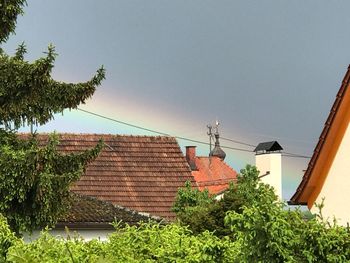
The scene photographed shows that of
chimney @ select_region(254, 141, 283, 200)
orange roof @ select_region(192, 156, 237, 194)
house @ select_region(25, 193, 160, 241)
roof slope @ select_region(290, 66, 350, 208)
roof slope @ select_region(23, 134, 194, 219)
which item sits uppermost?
orange roof @ select_region(192, 156, 237, 194)

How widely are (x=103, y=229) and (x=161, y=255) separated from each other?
15.7 m

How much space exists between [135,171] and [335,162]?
18.6m

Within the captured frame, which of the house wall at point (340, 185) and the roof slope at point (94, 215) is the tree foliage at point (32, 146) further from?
the house wall at point (340, 185)

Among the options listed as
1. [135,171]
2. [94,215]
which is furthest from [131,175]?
[94,215]

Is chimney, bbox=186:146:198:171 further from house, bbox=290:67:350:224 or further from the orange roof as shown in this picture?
house, bbox=290:67:350:224

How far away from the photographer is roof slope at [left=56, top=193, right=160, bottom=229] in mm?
22447

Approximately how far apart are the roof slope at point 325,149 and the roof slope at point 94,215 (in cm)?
803

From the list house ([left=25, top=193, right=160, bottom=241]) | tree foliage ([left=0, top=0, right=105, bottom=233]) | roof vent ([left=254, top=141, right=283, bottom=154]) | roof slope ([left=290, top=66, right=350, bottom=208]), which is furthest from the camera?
roof vent ([left=254, top=141, right=283, bottom=154])

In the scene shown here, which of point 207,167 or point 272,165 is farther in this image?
point 207,167

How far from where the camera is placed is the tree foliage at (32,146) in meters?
17.5

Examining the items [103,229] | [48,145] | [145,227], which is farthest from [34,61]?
[145,227]

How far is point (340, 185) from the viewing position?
43.0 feet

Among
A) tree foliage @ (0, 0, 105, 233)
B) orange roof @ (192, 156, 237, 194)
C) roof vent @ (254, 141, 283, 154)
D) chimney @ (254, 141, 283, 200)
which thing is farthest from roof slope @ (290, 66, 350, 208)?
orange roof @ (192, 156, 237, 194)

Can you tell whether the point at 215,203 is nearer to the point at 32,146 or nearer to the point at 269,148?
the point at 32,146
